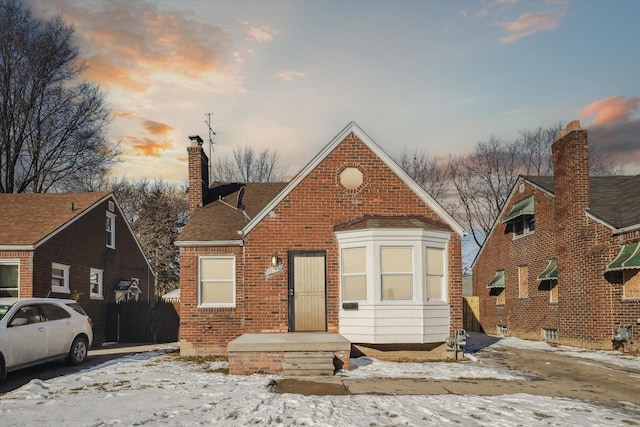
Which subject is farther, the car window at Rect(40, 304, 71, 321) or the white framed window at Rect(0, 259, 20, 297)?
the white framed window at Rect(0, 259, 20, 297)

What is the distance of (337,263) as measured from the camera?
14.6 m

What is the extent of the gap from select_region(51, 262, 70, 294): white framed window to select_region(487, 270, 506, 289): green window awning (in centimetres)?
1797

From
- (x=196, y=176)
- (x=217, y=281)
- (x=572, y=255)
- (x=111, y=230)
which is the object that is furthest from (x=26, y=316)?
(x=572, y=255)

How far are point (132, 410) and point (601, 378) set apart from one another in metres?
9.73

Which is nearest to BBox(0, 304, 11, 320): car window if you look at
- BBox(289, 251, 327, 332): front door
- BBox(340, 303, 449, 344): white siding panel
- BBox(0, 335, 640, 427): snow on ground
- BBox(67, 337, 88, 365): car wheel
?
BBox(0, 335, 640, 427): snow on ground

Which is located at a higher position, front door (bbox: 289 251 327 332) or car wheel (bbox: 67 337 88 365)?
front door (bbox: 289 251 327 332)

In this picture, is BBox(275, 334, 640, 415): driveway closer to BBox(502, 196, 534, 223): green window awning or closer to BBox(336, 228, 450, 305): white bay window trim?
BBox(336, 228, 450, 305): white bay window trim

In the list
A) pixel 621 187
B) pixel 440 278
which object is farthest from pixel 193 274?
pixel 621 187

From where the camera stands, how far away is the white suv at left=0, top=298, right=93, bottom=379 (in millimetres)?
11437

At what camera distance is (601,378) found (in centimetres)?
1179

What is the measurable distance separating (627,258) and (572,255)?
2.86 metres

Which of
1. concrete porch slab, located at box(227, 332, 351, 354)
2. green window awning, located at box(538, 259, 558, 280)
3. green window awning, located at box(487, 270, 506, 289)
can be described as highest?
green window awning, located at box(538, 259, 558, 280)

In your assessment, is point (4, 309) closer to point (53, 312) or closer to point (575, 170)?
point (53, 312)

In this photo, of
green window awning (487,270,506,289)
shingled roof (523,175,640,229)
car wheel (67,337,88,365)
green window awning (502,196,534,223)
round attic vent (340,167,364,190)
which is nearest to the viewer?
car wheel (67,337,88,365)
